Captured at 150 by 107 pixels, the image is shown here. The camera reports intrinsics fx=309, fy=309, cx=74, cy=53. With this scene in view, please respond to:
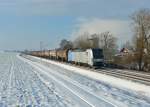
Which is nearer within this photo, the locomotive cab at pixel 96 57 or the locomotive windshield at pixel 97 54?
the locomotive cab at pixel 96 57

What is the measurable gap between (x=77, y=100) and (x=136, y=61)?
144ft

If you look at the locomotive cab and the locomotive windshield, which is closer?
the locomotive cab

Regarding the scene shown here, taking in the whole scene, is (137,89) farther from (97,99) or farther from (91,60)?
(91,60)

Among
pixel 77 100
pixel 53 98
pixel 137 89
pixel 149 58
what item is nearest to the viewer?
pixel 77 100

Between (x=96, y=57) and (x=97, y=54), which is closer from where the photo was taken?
(x=96, y=57)

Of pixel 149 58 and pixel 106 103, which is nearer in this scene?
pixel 106 103

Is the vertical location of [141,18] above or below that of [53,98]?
above

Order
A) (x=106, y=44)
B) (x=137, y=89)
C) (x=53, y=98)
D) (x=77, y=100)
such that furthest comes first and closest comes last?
(x=106, y=44), (x=137, y=89), (x=53, y=98), (x=77, y=100)

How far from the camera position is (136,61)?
58469 mm

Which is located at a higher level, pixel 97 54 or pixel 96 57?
pixel 97 54

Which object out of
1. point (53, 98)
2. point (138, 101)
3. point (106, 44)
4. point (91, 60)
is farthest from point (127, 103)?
point (106, 44)

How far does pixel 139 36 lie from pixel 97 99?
44.8 metres

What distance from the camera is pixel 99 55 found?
42.3 m

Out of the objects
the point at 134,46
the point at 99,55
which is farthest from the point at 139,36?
the point at 99,55
